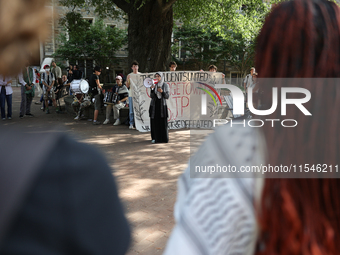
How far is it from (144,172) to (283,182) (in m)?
5.74

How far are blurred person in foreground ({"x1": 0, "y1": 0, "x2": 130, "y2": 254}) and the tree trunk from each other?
13.1m

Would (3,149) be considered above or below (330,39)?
below

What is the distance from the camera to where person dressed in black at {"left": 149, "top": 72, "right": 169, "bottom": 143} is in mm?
9398

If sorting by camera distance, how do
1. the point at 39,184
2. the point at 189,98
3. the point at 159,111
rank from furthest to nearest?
the point at 189,98
the point at 159,111
the point at 39,184

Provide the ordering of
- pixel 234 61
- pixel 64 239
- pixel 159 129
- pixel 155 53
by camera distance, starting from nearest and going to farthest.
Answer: pixel 64 239
pixel 159 129
pixel 155 53
pixel 234 61

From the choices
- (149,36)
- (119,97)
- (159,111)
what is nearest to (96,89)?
(119,97)

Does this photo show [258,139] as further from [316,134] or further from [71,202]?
[71,202]

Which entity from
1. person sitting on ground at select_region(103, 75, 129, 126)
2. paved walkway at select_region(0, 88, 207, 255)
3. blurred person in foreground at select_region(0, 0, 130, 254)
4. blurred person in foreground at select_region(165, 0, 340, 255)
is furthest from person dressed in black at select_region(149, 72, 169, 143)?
blurred person in foreground at select_region(0, 0, 130, 254)

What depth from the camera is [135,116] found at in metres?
11.6

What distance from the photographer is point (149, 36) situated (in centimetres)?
1372

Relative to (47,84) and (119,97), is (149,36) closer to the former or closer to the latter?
(119,97)

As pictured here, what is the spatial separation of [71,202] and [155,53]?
43.9 ft

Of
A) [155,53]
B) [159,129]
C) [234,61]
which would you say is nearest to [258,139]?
[159,129]

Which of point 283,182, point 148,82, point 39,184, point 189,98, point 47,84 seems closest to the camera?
point 39,184
